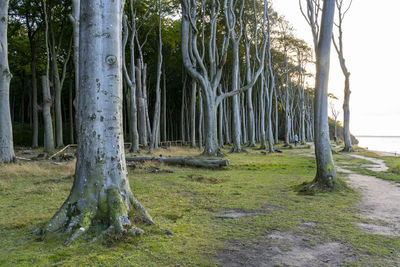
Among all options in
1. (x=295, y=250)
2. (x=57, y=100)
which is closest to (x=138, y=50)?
(x=57, y=100)

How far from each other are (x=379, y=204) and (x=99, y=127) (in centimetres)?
599

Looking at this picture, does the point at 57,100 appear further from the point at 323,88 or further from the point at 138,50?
the point at 323,88

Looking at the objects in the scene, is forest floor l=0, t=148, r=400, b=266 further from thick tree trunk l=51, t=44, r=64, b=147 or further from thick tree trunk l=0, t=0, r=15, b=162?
thick tree trunk l=51, t=44, r=64, b=147

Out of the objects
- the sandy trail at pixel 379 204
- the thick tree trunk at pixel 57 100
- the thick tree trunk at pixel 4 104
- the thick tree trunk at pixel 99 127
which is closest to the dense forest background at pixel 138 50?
the thick tree trunk at pixel 57 100

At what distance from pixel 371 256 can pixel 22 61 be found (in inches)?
1263

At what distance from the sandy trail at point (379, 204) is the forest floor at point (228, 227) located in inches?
0.7

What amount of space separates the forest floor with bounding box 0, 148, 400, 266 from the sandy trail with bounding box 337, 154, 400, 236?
0.02 meters

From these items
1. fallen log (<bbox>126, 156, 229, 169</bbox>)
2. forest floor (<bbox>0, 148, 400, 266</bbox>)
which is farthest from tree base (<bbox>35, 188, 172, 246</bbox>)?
fallen log (<bbox>126, 156, 229, 169</bbox>)

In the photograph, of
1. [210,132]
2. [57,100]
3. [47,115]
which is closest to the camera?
[47,115]

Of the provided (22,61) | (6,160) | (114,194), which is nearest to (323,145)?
(114,194)

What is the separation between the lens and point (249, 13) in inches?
1009

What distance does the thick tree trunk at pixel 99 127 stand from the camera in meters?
4.20

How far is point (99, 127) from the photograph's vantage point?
14.1ft

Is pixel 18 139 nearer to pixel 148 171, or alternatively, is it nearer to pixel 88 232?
pixel 148 171
